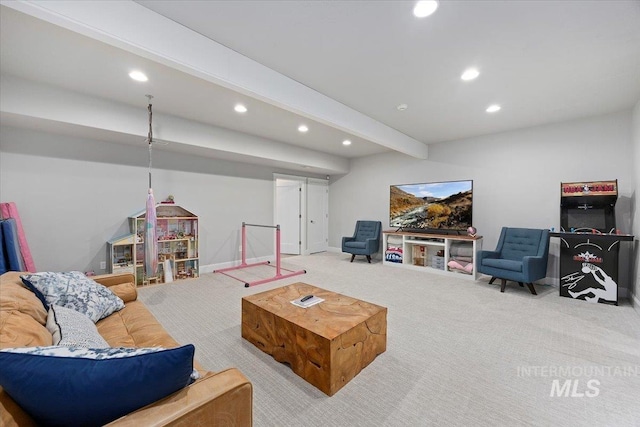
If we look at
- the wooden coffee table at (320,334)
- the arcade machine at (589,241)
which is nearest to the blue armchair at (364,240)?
the arcade machine at (589,241)

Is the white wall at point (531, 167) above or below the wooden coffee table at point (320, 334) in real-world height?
above

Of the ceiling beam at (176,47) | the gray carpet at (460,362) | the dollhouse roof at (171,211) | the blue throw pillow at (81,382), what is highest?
the ceiling beam at (176,47)

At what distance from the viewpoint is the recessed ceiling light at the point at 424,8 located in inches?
70.7

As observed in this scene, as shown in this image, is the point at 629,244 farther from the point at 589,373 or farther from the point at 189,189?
the point at 189,189

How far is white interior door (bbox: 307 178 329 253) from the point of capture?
23.7 ft

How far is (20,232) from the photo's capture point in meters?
3.19

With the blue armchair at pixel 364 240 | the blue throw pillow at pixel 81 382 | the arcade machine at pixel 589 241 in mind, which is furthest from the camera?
the blue armchair at pixel 364 240

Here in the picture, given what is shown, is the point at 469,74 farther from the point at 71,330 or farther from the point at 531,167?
the point at 71,330

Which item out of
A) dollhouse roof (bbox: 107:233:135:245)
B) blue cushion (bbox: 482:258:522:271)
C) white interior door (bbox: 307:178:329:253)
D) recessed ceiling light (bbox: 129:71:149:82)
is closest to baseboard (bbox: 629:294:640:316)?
blue cushion (bbox: 482:258:522:271)

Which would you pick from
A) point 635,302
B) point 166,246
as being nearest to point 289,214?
point 166,246

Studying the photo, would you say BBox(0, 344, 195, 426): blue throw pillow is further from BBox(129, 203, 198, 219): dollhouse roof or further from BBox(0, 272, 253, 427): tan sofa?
BBox(129, 203, 198, 219): dollhouse roof

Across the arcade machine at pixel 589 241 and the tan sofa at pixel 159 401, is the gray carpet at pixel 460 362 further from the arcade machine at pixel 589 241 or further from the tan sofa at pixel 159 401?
the tan sofa at pixel 159 401

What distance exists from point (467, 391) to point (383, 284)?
251 cm

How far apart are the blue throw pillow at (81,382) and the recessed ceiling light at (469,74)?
3.30m
